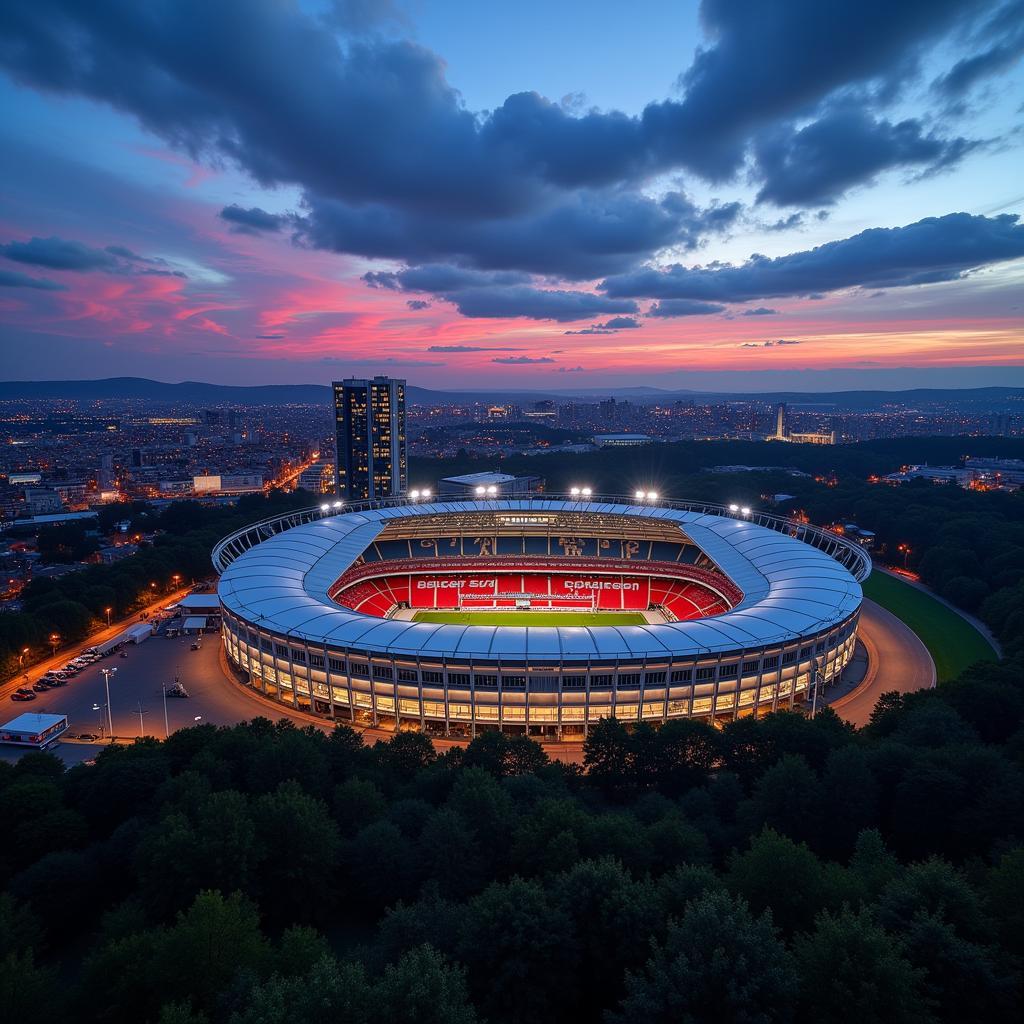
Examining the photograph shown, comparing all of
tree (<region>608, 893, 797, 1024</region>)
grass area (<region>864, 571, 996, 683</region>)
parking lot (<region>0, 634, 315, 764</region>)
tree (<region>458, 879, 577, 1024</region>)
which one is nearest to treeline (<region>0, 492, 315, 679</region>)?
parking lot (<region>0, 634, 315, 764</region>)

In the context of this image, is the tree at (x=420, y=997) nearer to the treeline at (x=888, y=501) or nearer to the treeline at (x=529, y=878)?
the treeline at (x=529, y=878)

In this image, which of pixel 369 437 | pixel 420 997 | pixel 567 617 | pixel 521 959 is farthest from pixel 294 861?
pixel 369 437

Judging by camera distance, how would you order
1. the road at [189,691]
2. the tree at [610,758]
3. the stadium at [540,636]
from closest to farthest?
the tree at [610,758], the stadium at [540,636], the road at [189,691]

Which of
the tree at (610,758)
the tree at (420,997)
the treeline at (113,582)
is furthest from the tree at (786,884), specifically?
the treeline at (113,582)

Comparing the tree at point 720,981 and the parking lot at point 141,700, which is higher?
the tree at point 720,981

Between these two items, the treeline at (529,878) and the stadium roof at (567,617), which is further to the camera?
the stadium roof at (567,617)
